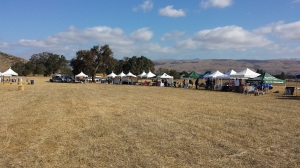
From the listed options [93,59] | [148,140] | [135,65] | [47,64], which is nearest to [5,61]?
[47,64]

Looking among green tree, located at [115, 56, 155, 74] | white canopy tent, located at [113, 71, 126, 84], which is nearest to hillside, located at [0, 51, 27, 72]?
green tree, located at [115, 56, 155, 74]

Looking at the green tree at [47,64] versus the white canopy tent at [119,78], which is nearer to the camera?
the white canopy tent at [119,78]

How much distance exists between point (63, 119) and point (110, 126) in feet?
8.33

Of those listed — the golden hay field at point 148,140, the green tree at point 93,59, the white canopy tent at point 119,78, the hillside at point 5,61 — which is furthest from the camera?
the hillside at point 5,61

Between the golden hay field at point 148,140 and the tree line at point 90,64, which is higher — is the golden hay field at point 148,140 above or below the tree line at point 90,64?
below

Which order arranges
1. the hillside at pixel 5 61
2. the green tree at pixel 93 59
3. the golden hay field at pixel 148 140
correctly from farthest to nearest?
the hillside at pixel 5 61 < the green tree at pixel 93 59 < the golden hay field at pixel 148 140

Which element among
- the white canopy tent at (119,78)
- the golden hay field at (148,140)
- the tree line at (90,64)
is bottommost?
the golden hay field at (148,140)

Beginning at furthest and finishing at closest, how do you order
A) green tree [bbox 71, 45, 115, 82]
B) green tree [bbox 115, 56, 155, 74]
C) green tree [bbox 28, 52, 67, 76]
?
green tree [bbox 28, 52, 67, 76], green tree [bbox 115, 56, 155, 74], green tree [bbox 71, 45, 115, 82]

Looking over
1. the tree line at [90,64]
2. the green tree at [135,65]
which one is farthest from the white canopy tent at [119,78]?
the green tree at [135,65]

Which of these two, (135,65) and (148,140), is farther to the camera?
(135,65)

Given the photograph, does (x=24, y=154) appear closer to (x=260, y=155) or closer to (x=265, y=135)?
(x=260, y=155)

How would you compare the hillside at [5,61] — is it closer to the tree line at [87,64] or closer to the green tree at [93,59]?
the tree line at [87,64]

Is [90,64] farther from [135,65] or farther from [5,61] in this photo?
[5,61]

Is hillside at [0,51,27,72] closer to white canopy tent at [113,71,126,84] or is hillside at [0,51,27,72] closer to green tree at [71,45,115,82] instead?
green tree at [71,45,115,82]
